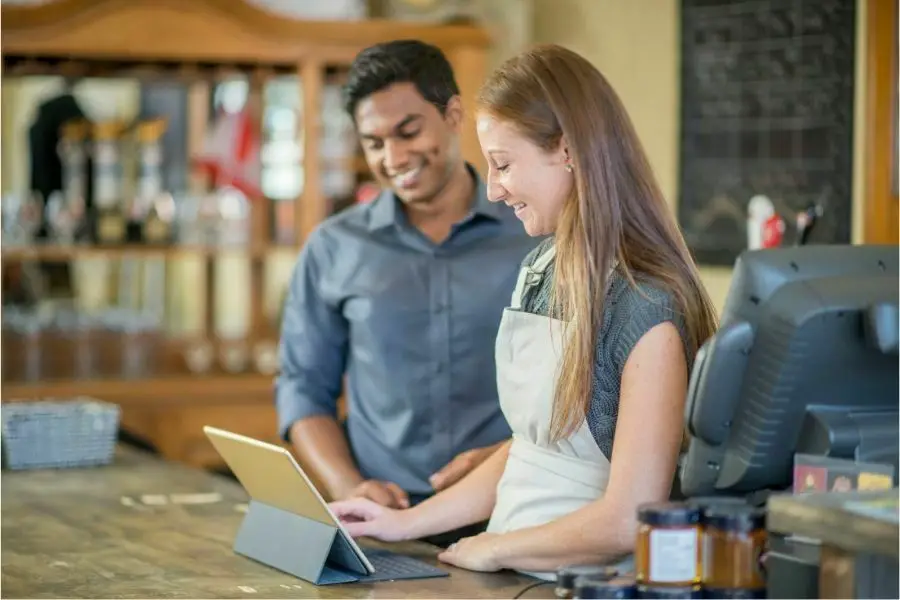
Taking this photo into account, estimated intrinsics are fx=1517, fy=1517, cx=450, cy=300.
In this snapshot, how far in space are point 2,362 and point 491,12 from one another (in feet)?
8.11

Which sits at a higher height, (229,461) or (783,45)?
(783,45)

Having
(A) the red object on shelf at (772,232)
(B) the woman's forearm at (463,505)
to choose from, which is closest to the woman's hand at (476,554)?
(B) the woman's forearm at (463,505)

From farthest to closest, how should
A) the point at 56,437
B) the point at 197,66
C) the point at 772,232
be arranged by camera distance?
the point at 197,66, the point at 772,232, the point at 56,437

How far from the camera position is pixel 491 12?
6422mm

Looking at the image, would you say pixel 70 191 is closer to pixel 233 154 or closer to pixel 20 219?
pixel 20 219

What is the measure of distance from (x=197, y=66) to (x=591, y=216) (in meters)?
3.93

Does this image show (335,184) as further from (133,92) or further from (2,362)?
(2,362)

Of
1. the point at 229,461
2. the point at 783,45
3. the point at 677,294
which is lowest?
the point at 229,461

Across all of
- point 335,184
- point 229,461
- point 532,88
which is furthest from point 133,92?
point 532,88

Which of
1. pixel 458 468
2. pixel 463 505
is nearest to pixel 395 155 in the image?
pixel 458 468

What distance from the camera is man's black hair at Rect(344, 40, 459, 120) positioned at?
3.14m

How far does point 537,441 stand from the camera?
7.73 ft

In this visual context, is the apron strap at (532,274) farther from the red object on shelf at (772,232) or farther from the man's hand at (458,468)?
the red object on shelf at (772,232)

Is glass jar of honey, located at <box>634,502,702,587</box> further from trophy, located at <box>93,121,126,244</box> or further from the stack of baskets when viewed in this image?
trophy, located at <box>93,121,126,244</box>
